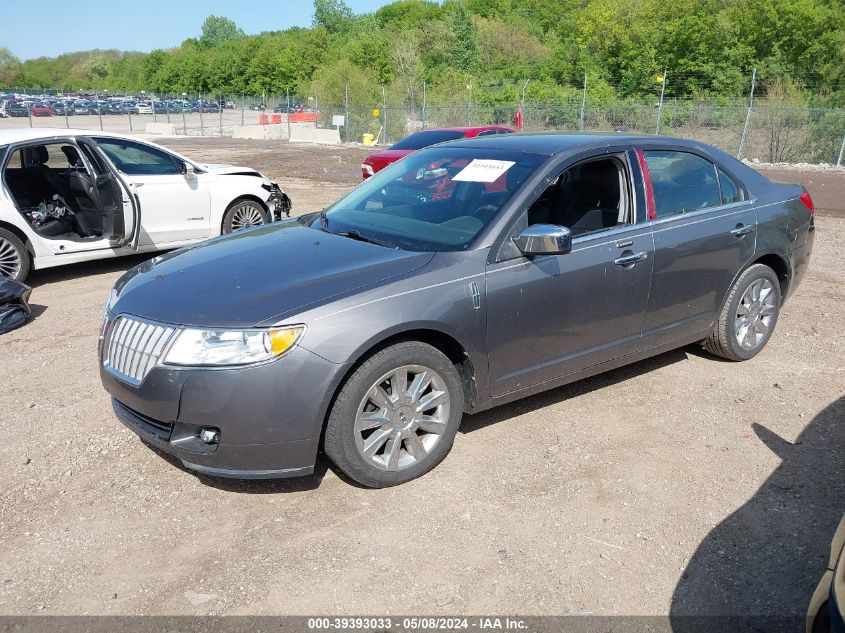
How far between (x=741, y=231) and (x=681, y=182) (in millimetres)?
587

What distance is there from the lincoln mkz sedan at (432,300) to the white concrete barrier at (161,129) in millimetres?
43671

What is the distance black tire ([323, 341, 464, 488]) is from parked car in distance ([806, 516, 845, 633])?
195 cm

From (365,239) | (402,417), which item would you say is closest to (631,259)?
(365,239)

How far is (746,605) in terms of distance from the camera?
2984mm

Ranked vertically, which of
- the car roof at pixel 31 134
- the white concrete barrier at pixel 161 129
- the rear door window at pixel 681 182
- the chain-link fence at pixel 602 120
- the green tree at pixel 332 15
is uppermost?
the green tree at pixel 332 15

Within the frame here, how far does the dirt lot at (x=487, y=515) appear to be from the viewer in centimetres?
305

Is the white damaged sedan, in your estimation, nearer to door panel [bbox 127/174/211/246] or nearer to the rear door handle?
door panel [bbox 127/174/211/246]

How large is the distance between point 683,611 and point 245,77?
105 m

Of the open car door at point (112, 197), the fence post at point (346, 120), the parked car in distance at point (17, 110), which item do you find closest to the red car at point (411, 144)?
the open car door at point (112, 197)

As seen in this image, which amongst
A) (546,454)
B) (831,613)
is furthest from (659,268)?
(831,613)

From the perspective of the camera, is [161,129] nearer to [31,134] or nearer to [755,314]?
[31,134]

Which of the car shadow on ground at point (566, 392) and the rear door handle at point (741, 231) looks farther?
the rear door handle at point (741, 231)

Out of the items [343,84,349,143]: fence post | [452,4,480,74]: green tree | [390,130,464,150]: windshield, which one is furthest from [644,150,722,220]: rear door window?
[452,4,480,74]: green tree

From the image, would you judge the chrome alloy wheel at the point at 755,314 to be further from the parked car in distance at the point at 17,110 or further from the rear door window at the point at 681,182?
the parked car in distance at the point at 17,110
